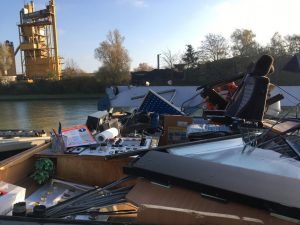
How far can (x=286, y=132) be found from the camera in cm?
303

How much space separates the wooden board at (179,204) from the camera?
194 cm

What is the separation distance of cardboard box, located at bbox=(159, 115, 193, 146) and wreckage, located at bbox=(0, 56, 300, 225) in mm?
521

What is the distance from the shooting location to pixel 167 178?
223 centimetres

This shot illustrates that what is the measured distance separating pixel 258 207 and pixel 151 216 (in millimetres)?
609

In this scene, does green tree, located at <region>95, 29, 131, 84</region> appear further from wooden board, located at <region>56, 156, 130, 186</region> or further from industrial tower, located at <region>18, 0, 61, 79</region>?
wooden board, located at <region>56, 156, 130, 186</region>

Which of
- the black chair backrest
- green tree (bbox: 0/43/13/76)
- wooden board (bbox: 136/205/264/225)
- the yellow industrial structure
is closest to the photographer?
wooden board (bbox: 136/205/264/225)

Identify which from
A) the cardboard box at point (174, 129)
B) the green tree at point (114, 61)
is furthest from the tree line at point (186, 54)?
the cardboard box at point (174, 129)

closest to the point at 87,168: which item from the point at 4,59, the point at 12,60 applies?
the point at 4,59

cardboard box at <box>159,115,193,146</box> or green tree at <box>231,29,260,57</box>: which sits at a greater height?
green tree at <box>231,29,260,57</box>

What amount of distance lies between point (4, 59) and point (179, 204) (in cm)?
4850

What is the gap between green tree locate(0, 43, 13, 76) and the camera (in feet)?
150

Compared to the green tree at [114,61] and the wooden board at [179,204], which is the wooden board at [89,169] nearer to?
the wooden board at [179,204]

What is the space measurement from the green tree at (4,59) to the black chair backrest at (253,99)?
46089mm

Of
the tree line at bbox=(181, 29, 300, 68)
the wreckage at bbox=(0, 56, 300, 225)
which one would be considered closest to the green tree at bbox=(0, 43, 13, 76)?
the tree line at bbox=(181, 29, 300, 68)
